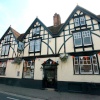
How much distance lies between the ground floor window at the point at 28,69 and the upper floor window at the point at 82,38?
6.50 metres

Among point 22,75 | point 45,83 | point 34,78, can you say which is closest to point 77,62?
point 45,83

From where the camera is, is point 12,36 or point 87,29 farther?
point 12,36

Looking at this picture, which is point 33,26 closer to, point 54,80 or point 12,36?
point 12,36

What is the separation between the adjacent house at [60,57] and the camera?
1045cm

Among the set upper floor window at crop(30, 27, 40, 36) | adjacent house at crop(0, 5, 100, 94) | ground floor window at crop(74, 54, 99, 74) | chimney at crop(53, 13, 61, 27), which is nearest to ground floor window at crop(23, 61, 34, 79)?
adjacent house at crop(0, 5, 100, 94)

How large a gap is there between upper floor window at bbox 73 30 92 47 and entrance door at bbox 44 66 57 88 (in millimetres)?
4275

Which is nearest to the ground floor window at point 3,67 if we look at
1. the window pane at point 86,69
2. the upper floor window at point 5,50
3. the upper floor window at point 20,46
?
the upper floor window at point 5,50

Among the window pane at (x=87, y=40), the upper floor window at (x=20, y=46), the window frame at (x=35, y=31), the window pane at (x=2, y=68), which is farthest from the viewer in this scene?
the window pane at (x=2, y=68)

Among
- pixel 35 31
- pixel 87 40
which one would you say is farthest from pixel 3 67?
pixel 87 40

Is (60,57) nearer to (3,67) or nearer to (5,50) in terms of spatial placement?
(3,67)

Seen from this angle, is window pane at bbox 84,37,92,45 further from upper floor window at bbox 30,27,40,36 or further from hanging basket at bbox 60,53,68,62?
upper floor window at bbox 30,27,40,36

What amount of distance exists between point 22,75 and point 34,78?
2.17 metres

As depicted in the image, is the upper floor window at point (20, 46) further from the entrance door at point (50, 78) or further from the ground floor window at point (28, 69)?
Result: the entrance door at point (50, 78)

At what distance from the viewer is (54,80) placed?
11781 millimetres
